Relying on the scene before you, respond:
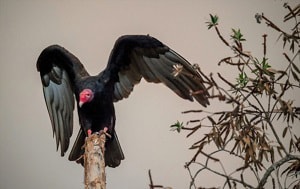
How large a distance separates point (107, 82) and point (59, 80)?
173 mm

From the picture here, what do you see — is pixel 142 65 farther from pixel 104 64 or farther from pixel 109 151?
pixel 109 151

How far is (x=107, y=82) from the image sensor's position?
1233 mm

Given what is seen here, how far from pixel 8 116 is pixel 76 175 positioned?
0.30m

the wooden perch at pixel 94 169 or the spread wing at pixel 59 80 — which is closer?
the wooden perch at pixel 94 169

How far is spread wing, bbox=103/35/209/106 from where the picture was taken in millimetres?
1235

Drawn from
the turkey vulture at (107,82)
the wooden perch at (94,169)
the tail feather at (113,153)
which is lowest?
the wooden perch at (94,169)

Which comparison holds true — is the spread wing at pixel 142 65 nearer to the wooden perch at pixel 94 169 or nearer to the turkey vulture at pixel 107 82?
the turkey vulture at pixel 107 82

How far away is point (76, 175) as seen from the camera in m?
1.22

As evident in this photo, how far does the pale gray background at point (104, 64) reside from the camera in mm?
1217

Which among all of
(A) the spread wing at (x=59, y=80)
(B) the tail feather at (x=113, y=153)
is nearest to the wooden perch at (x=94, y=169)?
(B) the tail feather at (x=113, y=153)

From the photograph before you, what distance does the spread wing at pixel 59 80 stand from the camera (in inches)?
49.9

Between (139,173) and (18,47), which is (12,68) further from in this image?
(139,173)

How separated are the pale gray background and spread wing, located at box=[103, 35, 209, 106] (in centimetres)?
3

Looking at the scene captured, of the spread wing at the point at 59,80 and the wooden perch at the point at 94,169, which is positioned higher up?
the spread wing at the point at 59,80
